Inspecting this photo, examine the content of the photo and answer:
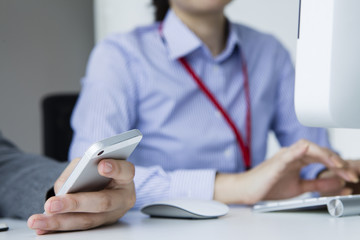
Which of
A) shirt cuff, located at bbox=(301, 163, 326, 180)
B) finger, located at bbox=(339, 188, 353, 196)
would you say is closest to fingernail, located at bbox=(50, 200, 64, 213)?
finger, located at bbox=(339, 188, 353, 196)

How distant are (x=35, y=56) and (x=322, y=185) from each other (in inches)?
86.6

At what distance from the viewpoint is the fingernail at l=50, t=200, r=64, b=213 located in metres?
0.59

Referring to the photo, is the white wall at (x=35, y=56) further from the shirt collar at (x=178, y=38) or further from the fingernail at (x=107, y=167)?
the fingernail at (x=107, y=167)

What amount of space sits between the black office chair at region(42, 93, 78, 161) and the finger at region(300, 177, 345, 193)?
0.84 metres

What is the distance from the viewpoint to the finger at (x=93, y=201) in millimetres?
591

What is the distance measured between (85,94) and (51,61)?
1861 mm

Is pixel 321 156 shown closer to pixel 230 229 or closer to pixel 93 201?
pixel 230 229

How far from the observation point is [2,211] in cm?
84

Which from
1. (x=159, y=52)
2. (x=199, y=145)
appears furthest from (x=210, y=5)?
(x=199, y=145)

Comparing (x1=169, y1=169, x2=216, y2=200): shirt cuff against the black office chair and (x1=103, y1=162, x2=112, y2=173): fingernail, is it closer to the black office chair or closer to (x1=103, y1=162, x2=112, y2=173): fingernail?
(x1=103, y1=162, x2=112, y2=173): fingernail

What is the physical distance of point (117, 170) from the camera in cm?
61

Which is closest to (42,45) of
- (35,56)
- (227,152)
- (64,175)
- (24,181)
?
(35,56)

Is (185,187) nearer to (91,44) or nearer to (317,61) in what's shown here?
(317,61)

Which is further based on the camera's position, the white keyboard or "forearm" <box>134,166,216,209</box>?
"forearm" <box>134,166,216,209</box>
